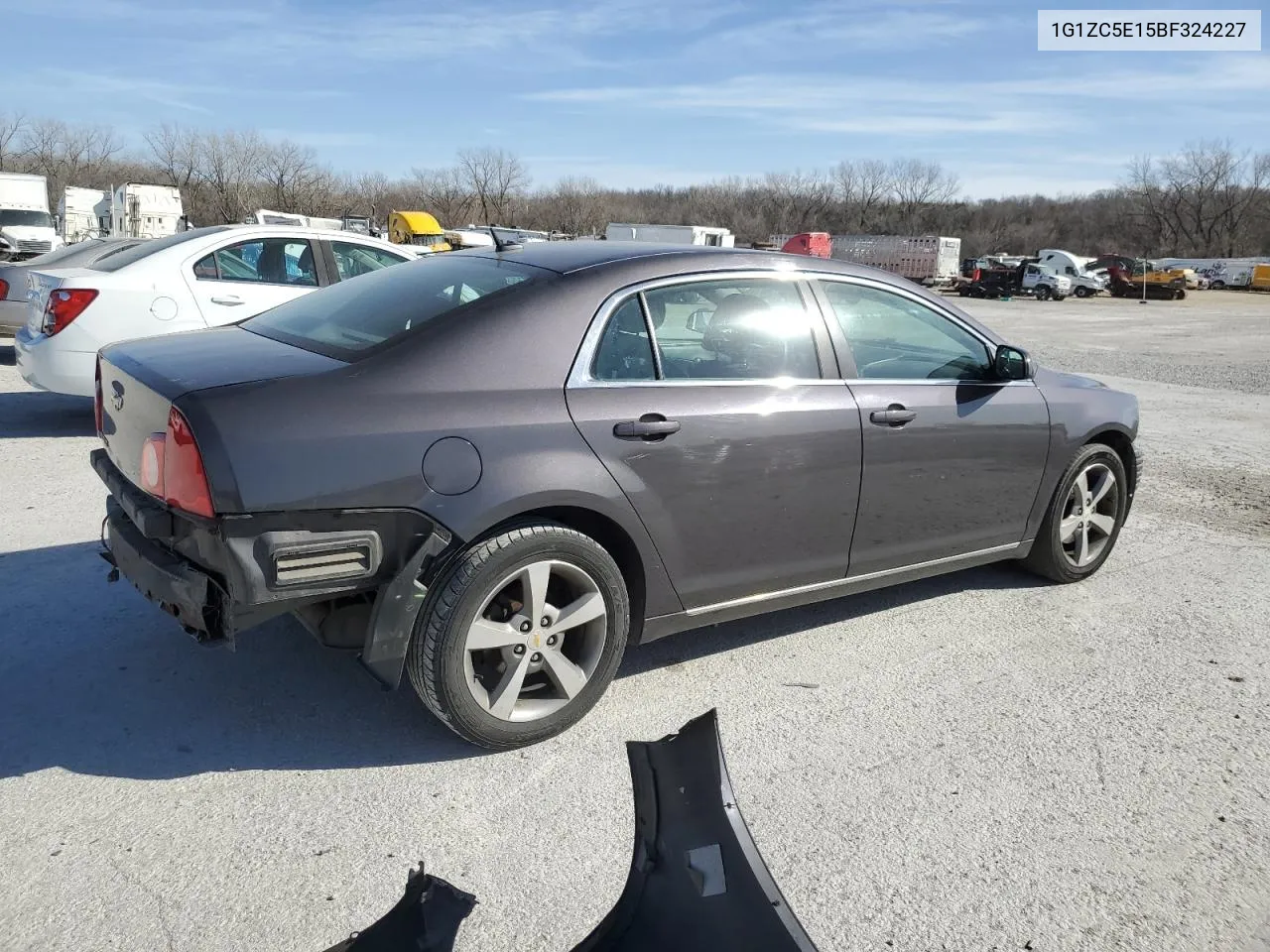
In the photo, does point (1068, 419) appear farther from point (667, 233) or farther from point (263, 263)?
point (667, 233)

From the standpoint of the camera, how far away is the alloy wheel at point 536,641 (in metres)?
3.11

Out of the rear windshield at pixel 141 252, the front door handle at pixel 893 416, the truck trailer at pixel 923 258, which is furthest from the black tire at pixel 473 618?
the truck trailer at pixel 923 258

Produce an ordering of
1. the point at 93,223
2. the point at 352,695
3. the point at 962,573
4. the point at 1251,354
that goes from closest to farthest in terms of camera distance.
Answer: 1. the point at 352,695
2. the point at 962,573
3. the point at 1251,354
4. the point at 93,223

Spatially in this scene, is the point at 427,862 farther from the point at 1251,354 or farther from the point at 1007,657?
the point at 1251,354

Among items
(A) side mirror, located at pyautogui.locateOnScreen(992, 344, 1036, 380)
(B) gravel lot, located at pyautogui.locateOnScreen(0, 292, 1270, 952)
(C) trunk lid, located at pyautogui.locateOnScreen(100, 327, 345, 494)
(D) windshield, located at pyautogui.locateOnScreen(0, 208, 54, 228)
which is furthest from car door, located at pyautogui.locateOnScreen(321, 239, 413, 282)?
(D) windshield, located at pyautogui.locateOnScreen(0, 208, 54, 228)

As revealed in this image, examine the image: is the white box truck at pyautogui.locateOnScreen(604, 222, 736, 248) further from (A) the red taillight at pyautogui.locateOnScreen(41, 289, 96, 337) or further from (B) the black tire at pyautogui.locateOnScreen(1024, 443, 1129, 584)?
(B) the black tire at pyautogui.locateOnScreen(1024, 443, 1129, 584)

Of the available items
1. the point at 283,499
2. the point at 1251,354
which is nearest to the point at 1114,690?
the point at 283,499

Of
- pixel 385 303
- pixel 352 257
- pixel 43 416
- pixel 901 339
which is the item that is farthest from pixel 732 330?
pixel 43 416

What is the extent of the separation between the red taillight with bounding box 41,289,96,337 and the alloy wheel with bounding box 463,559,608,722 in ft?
18.2

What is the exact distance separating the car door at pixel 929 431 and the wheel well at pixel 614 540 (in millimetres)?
1008

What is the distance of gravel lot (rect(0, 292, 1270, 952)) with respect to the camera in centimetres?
248

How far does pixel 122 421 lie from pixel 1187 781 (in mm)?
3699

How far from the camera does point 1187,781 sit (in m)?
3.17

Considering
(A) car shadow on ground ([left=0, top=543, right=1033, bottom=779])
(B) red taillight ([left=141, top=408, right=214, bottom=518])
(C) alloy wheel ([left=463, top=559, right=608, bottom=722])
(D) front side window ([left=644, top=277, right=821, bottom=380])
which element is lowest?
(A) car shadow on ground ([left=0, top=543, right=1033, bottom=779])
